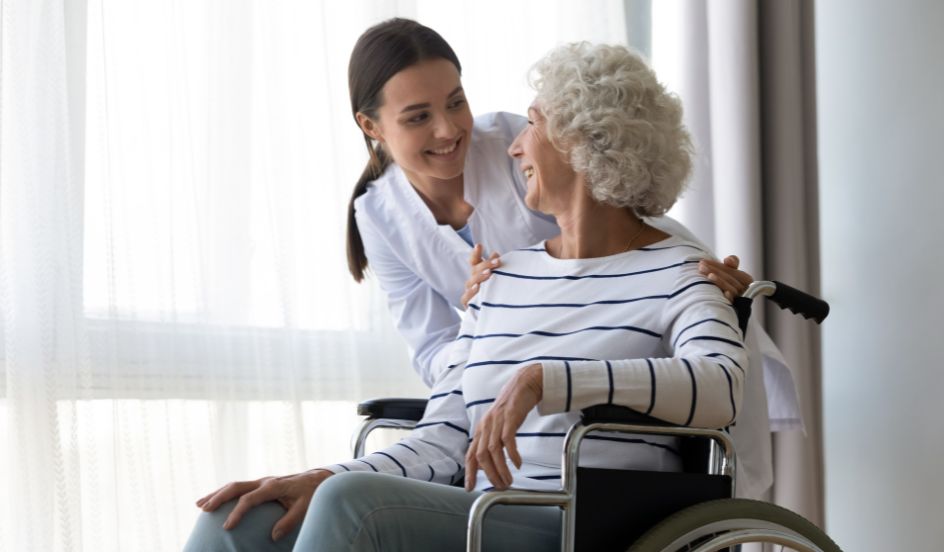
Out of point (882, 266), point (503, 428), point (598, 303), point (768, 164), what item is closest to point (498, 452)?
point (503, 428)

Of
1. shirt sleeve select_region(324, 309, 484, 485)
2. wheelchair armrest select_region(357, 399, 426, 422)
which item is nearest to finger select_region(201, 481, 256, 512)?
shirt sleeve select_region(324, 309, 484, 485)

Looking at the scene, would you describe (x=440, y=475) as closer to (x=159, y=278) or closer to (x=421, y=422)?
(x=421, y=422)

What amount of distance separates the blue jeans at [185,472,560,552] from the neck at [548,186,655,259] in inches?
16.1

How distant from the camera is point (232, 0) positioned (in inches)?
94.4

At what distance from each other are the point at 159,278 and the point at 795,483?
1.57m

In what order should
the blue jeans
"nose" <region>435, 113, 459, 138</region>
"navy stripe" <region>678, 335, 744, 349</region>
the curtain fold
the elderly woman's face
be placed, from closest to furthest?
the blue jeans < "navy stripe" <region>678, 335, 744, 349</region> < the elderly woman's face < "nose" <region>435, 113, 459, 138</region> < the curtain fold

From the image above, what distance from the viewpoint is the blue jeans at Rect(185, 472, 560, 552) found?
4.13ft

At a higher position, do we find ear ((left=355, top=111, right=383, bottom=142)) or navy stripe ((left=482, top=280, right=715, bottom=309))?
ear ((left=355, top=111, right=383, bottom=142))

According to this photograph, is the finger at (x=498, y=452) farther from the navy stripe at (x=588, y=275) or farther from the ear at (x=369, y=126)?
the ear at (x=369, y=126)

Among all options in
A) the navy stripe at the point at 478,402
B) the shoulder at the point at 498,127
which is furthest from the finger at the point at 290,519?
the shoulder at the point at 498,127

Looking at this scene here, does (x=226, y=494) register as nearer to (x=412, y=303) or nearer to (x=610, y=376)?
(x=610, y=376)

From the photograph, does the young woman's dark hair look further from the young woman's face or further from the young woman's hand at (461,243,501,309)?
the young woman's hand at (461,243,501,309)

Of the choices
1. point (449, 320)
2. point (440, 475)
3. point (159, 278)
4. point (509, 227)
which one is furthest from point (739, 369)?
point (159, 278)

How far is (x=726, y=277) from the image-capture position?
153 cm
